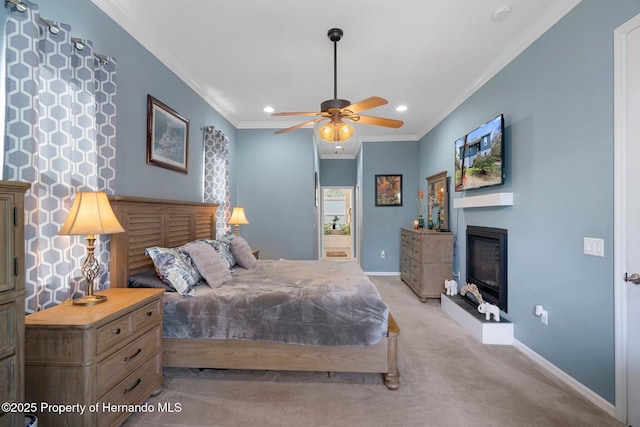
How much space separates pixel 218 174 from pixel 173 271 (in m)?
2.06

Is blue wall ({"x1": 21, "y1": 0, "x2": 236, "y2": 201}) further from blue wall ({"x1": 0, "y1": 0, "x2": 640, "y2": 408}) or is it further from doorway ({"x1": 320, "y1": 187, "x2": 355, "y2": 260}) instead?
doorway ({"x1": 320, "y1": 187, "x2": 355, "y2": 260})

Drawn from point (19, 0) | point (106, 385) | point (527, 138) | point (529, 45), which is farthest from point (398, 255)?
point (19, 0)

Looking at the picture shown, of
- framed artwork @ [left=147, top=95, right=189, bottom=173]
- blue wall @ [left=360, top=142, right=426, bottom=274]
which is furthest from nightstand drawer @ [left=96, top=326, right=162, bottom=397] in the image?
blue wall @ [left=360, top=142, right=426, bottom=274]

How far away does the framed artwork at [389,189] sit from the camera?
5.75 m

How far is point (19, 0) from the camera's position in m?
1.43

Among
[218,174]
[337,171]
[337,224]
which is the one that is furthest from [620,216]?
[337,224]

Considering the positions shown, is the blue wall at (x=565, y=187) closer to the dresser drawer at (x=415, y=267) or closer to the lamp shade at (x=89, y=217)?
the dresser drawer at (x=415, y=267)

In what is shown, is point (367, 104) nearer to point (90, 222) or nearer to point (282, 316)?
point (282, 316)

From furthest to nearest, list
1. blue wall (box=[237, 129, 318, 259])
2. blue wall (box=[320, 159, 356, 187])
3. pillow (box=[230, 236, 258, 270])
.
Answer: blue wall (box=[320, 159, 356, 187])
blue wall (box=[237, 129, 318, 259])
pillow (box=[230, 236, 258, 270])

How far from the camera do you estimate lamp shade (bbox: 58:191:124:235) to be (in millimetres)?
1556

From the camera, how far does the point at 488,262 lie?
3.22 metres

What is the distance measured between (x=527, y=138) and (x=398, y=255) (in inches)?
142

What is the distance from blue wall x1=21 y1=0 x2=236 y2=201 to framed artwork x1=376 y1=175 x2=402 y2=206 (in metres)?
3.68

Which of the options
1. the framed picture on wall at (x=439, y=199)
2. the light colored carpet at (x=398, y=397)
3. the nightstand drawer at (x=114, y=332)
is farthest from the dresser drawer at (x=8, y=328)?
the framed picture on wall at (x=439, y=199)
